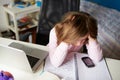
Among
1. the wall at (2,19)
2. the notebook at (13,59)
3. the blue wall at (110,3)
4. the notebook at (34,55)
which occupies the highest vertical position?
the notebook at (13,59)

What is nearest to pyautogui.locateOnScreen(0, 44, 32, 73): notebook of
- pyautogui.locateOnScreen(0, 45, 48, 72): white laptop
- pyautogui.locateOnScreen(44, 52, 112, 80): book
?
pyautogui.locateOnScreen(0, 45, 48, 72): white laptop

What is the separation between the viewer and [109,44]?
1.93 meters

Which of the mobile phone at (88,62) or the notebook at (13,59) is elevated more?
the notebook at (13,59)

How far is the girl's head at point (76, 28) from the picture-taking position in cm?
113

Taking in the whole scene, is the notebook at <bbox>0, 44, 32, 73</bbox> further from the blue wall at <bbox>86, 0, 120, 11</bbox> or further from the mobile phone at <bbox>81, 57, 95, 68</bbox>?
the blue wall at <bbox>86, 0, 120, 11</bbox>

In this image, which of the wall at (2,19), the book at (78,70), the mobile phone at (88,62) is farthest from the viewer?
the wall at (2,19)

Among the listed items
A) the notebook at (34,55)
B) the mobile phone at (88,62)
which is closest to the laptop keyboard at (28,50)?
the notebook at (34,55)

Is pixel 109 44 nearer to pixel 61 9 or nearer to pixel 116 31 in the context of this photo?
pixel 116 31

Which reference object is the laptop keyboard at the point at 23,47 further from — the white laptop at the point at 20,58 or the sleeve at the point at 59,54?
the sleeve at the point at 59,54

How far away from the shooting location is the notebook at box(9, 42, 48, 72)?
1.17 meters

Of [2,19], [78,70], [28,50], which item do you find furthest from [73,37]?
[2,19]

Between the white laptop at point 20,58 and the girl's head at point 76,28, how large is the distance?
7.2 inches

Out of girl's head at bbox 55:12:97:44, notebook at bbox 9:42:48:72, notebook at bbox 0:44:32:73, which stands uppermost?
girl's head at bbox 55:12:97:44

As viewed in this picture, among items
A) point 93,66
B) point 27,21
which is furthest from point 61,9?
point 27,21
